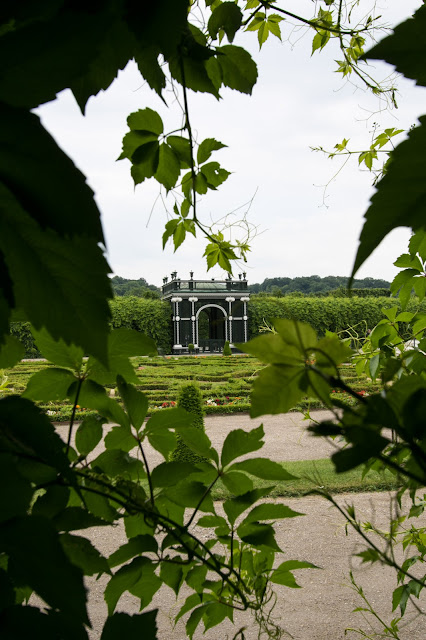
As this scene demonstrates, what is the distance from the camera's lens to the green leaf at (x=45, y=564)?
0.24 metres

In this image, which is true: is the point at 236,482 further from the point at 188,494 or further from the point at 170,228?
the point at 170,228

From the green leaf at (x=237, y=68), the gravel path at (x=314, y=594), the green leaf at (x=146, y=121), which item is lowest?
the gravel path at (x=314, y=594)

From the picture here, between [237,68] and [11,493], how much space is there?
545 millimetres

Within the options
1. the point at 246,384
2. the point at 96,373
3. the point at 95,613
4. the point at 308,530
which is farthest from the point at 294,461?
the point at 96,373

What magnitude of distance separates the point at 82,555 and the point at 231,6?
2.11ft

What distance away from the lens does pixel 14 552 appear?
0.24 meters

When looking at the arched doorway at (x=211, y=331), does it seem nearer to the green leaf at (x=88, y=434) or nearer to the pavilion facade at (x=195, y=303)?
the pavilion facade at (x=195, y=303)

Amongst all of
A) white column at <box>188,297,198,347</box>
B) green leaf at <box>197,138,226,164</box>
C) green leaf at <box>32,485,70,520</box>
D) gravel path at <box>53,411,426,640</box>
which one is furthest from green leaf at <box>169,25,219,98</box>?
white column at <box>188,297,198,347</box>

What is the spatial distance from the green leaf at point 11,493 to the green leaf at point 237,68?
524 millimetres

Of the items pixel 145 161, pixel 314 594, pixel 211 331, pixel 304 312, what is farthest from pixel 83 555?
pixel 211 331

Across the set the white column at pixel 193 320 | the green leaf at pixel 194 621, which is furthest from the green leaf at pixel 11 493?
the white column at pixel 193 320

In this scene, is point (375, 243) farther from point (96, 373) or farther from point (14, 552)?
point (96, 373)

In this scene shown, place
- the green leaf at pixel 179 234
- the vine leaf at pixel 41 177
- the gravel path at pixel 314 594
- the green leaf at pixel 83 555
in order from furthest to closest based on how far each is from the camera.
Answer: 1. the gravel path at pixel 314 594
2. the green leaf at pixel 179 234
3. the green leaf at pixel 83 555
4. the vine leaf at pixel 41 177

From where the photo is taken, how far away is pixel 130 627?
0.30m
